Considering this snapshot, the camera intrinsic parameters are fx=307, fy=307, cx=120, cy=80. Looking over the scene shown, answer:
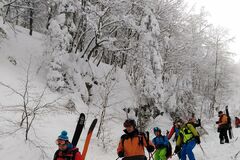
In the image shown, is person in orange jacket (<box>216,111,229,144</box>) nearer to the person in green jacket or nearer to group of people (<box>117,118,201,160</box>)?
group of people (<box>117,118,201,160</box>)

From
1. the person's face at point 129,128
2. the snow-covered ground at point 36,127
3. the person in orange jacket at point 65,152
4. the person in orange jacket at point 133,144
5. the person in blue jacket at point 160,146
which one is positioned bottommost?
the person in orange jacket at point 65,152

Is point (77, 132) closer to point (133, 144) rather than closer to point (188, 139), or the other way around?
point (133, 144)

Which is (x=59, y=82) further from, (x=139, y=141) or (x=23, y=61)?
(x=139, y=141)

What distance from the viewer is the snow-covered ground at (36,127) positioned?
9.11m

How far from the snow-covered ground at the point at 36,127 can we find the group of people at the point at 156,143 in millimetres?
1253

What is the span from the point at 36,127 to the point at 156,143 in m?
4.50

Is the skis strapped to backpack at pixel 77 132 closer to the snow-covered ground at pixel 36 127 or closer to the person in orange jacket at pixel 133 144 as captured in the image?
the person in orange jacket at pixel 133 144

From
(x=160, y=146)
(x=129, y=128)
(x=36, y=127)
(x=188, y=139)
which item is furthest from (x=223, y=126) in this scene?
(x=129, y=128)

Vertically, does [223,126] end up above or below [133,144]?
above

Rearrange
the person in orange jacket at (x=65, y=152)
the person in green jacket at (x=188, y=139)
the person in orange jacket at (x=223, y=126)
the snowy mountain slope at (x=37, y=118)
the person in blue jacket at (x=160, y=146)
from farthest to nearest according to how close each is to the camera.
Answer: the person in orange jacket at (x=223, y=126)
the snowy mountain slope at (x=37, y=118)
the person in green jacket at (x=188, y=139)
the person in blue jacket at (x=160, y=146)
the person in orange jacket at (x=65, y=152)

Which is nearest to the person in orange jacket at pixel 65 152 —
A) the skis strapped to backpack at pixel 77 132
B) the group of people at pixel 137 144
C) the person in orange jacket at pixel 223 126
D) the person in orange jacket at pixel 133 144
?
the group of people at pixel 137 144

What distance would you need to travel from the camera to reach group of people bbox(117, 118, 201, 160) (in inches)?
246

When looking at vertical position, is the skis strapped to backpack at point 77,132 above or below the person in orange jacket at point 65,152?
above

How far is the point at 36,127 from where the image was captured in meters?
10.9
